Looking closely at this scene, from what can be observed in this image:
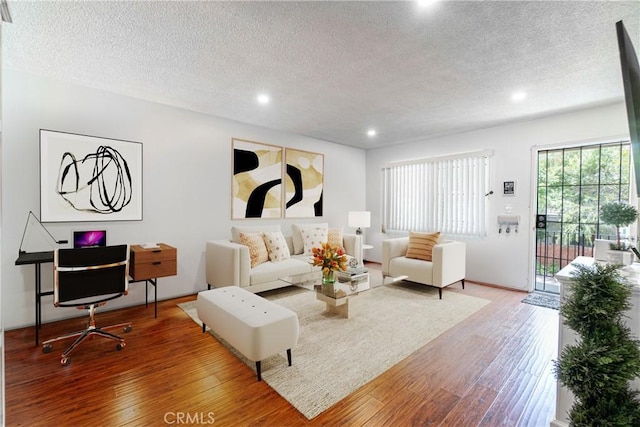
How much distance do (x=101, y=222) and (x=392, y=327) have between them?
3395mm

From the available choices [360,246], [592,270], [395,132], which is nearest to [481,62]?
[592,270]

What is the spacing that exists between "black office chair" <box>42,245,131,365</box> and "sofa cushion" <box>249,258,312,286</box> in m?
1.39

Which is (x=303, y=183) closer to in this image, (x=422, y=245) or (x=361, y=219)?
(x=361, y=219)

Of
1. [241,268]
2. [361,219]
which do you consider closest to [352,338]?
[241,268]

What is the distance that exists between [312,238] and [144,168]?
98.3 inches

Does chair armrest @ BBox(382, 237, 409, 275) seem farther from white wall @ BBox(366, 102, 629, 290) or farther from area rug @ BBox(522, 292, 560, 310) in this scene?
area rug @ BBox(522, 292, 560, 310)

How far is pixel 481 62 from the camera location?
8.28ft

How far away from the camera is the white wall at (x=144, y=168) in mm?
2836

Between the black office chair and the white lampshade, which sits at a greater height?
the white lampshade

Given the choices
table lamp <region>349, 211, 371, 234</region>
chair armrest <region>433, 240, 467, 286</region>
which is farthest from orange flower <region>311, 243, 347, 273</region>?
table lamp <region>349, 211, 371, 234</region>

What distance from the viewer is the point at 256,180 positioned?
4.56 m

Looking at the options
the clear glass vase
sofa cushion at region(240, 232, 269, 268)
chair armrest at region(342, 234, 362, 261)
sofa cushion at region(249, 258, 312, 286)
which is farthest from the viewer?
chair armrest at region(342, 234, 362, 261)

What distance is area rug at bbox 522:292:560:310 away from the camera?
3.66 meters

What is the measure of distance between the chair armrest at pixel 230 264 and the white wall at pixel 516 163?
12.0ft
